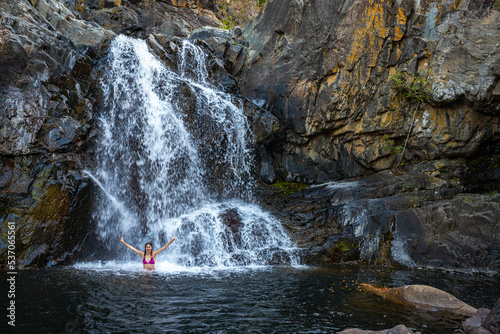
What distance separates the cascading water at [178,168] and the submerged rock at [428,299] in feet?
16.2

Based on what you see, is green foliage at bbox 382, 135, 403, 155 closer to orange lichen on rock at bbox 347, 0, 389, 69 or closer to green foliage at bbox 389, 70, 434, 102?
green foliage at bbox 389, 70, 434, 102

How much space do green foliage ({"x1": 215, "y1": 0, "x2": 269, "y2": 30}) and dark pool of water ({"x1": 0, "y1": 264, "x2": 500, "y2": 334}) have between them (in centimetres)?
2517

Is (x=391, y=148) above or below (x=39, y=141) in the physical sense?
above

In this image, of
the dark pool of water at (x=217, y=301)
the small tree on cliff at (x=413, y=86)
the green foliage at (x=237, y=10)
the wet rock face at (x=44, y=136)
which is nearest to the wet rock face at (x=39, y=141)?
the wet rock face at (x=44, y=136)

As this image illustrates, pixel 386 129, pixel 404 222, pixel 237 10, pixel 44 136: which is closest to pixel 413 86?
pixel 386 129

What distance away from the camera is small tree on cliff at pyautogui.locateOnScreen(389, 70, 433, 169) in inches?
522

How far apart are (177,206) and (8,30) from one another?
27.6ft

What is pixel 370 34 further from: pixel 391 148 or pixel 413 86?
pixel 391 148

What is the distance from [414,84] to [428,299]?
9811 millimetres

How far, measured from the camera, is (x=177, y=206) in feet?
42.5

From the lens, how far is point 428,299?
248 inches

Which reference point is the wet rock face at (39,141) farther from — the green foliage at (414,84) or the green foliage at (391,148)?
the green foliage at (414,84)

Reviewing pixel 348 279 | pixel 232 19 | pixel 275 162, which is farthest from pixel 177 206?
pixel 232 19

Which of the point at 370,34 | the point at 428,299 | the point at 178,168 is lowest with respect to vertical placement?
the point at 428,299
